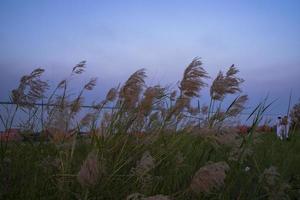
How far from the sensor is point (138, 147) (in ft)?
11.7

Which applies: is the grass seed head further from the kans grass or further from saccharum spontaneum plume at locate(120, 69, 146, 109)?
saccharum spontaneum plume at locate(120, 69, 146, 109)

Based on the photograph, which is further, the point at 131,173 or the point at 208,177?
the point at 131,173

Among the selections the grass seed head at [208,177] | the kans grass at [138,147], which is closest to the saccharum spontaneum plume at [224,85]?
the kans grass at [138,147]

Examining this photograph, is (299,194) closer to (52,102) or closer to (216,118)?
(216,118)

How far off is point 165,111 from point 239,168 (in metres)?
0.92

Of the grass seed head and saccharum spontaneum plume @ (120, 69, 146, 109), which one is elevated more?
saccharum spontaneum plume @ (120, 69, 146, 109)

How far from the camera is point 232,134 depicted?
10.2 feet

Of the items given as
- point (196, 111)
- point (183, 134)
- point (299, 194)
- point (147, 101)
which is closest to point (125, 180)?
point (147, 101)

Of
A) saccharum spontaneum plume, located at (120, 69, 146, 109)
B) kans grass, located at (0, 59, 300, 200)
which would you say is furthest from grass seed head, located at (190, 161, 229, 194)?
saccharum spontaneum plume, located at (120, 69, 146, 109)

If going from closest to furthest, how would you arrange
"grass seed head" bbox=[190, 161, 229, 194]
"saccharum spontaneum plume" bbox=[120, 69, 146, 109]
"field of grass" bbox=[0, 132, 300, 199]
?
"grass seed head" bbox=[190, 161, 229, 194] < "field of grass" bbox=[0, 132, 300, 199] < "saccharum spontaneum plume" bbox=[120, 69, 146, 109]

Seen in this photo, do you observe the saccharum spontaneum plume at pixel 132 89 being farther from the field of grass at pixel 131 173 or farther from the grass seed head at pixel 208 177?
the grass seed head at pixel 208 177

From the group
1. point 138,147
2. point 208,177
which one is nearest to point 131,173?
point 138,147

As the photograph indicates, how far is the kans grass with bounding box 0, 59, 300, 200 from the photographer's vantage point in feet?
10.2

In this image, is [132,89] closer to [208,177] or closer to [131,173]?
[131,173]
